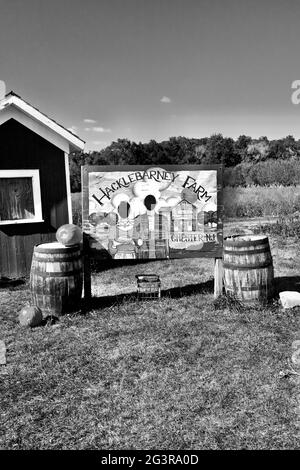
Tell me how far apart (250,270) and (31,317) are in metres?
3.21

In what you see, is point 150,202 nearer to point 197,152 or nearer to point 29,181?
point 29,181

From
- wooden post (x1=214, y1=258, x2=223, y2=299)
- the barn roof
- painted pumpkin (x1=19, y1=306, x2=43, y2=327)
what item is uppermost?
the barn roof

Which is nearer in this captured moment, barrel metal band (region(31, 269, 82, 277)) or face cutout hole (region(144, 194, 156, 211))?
barrel metal band (region(31, 269, 82, 277))

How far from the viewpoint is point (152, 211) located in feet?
22.0

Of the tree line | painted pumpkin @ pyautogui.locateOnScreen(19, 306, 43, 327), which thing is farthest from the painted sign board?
the tree line

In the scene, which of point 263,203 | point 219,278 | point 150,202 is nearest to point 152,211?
point 150,202

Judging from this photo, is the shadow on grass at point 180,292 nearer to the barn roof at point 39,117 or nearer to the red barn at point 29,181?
the red barn at point 29,181

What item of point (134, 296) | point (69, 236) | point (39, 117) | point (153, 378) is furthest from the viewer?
point (39, 117)

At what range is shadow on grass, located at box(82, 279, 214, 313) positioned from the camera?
22.2 ft

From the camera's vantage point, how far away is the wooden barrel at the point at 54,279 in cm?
611

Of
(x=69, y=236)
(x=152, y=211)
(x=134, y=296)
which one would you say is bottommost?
(x=134, y=296)

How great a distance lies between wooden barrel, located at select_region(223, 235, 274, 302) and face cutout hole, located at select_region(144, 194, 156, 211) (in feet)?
4.35

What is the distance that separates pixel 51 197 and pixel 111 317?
13.1ft

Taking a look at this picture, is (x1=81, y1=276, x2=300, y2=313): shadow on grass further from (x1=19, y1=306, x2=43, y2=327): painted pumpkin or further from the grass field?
(x1=19, y1=306, x2=43, y2=327): painted pumpkin
